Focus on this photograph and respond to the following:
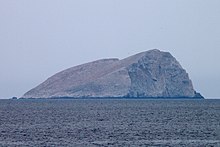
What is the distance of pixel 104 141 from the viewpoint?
164 feet

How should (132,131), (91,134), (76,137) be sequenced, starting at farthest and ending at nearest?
1. (132,131)
2. (91,134)
3. (76,137)

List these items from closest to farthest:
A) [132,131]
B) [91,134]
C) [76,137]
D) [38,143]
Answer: [38,143] → [76,137] → [91,134] → [132,131]

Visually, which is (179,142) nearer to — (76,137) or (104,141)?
Answer: (104,141)

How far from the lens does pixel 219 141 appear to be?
160ft

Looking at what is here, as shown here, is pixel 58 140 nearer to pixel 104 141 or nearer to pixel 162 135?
pixel 104 141

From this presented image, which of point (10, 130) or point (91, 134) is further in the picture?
point (10, 130)

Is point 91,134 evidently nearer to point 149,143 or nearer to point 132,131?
point 132,131

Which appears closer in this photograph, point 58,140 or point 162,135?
point 58,140

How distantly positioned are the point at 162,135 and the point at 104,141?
316 inches

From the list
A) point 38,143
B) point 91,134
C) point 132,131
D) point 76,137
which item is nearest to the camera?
point 38,143

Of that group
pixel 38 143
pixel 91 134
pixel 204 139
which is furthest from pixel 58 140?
pixel 204 139

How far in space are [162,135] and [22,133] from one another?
13.4 meters

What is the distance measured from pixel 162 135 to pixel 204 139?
5.65m

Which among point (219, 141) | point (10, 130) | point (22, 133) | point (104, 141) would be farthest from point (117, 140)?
point (10, 130)
